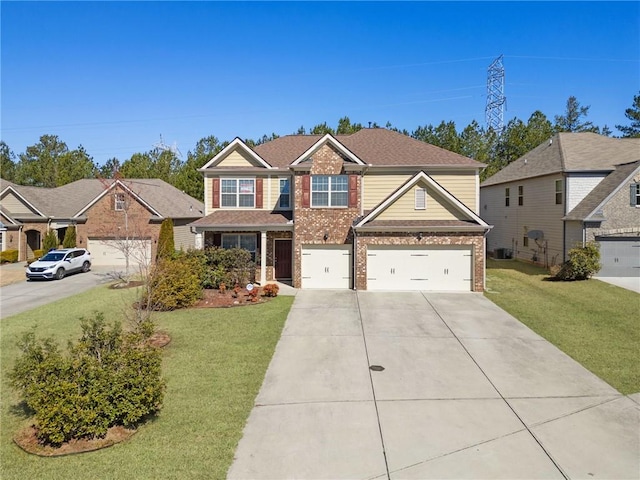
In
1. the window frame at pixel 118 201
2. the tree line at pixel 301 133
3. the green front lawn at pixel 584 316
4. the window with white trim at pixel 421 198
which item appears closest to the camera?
the green front lawn at pixel 584 316

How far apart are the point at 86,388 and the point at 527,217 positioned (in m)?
28.1

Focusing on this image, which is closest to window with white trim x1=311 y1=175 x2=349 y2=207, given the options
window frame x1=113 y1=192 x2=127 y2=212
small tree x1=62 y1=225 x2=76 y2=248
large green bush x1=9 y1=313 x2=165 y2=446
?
large green bush x1=9 y1=313 x2=165 y2=446

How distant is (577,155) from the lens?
24.8 meters

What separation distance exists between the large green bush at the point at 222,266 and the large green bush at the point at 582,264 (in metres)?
15.9

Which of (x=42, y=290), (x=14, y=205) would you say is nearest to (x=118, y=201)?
(x=42, y=290)

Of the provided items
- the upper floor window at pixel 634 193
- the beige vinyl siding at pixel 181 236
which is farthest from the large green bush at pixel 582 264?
the beige vinyl siding at pixel 181 236

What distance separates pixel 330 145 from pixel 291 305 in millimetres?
7874

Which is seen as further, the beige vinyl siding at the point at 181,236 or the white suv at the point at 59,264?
the beige vinyl siding at the point at 181,236

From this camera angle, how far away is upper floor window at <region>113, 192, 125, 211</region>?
27391 mm

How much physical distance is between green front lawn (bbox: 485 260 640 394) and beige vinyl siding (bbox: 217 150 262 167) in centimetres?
1325

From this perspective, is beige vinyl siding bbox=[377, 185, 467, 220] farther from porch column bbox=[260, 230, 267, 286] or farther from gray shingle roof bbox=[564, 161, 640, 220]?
gray shingle roof bbox=[564, 161, 640, 220]

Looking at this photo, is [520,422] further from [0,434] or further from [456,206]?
[456,206]

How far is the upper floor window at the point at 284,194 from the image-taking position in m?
21.6

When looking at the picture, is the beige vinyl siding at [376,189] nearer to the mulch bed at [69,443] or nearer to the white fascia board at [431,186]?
the white fascia board at [431,186]
